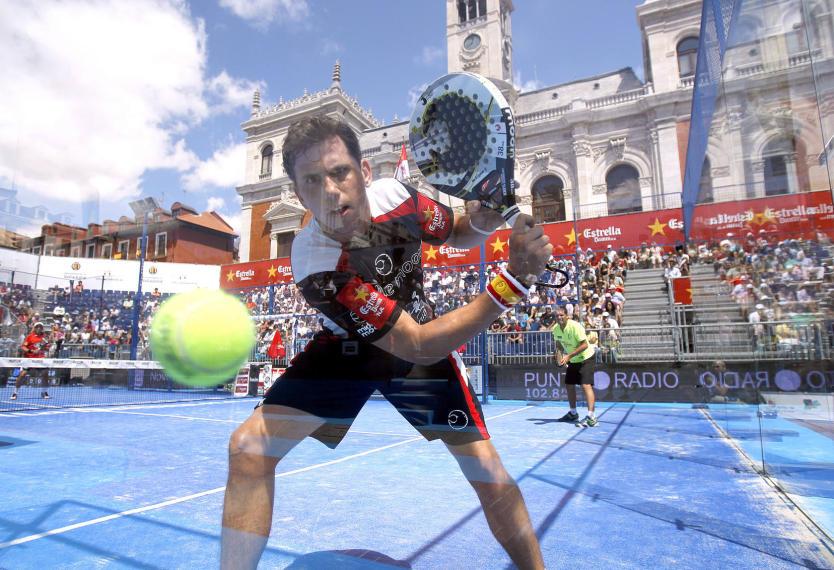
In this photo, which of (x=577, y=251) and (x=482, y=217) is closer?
(x=482, y=217)

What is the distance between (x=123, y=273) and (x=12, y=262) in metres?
0.65

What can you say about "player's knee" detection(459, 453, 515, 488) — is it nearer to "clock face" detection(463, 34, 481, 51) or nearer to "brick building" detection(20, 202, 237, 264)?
"brick building" detection(20, 202, 237, 264)

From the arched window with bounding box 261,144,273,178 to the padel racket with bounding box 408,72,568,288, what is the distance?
0.55 metres

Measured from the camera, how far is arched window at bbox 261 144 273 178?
62.9 inches

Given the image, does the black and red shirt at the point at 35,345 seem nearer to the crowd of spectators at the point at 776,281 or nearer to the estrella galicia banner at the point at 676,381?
the estrella galicia banner at the point at 676,381

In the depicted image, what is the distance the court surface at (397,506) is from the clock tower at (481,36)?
1326mm

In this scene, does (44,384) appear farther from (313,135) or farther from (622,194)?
(622,194)

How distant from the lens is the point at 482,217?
4.76ft

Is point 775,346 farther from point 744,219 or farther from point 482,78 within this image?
point 482,78

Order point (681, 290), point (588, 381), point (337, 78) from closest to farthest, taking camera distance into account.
A: point (337, 78) → point (681, 290) → point (588, 381)

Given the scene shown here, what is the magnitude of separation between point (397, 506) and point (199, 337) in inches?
64.3

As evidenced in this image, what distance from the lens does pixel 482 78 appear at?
3.87ft

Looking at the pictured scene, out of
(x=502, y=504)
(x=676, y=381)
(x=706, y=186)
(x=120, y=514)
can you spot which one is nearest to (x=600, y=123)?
(x=502, y=504)

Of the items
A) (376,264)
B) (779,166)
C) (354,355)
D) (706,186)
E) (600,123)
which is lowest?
(354,355)
